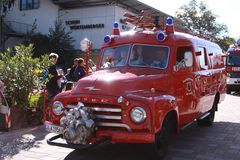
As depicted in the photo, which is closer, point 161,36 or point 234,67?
point 161,36

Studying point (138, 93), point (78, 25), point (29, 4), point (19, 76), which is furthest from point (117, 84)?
point (29, 4)

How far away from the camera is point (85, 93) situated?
18.6 feet

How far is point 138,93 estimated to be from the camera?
224 inches

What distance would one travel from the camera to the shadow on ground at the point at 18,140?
6.71 meters

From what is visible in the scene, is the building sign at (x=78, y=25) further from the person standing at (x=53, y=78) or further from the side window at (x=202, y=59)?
the side window at (x=202, y=59)

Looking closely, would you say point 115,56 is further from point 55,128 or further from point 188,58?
point 55,128

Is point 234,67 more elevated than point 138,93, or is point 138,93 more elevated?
point 234,67

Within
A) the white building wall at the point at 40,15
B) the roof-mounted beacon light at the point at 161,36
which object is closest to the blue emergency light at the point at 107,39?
the roof-mounted beacon light at the point at 161,36

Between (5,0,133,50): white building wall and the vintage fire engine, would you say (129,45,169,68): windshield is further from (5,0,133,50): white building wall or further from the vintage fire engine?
(5,0,133,50): white building wall

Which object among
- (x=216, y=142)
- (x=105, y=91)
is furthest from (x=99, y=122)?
(x=216, y=142)

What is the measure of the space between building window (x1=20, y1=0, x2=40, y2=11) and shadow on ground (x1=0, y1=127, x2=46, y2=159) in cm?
2600

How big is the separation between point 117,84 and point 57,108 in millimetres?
1061

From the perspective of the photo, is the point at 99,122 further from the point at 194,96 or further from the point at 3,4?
the point at 3,4

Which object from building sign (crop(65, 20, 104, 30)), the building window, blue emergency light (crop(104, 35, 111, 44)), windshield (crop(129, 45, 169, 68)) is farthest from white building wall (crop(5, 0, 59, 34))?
windshield (crop(129, 45, 169, 68))
